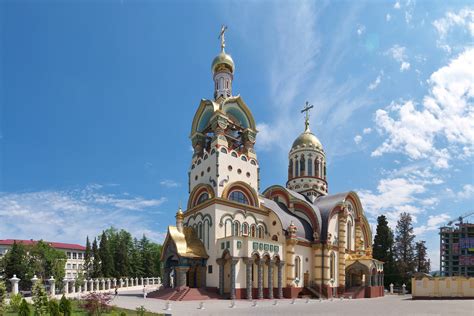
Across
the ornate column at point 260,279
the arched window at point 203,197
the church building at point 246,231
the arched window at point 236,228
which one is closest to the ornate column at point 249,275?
the church building at point 246,231

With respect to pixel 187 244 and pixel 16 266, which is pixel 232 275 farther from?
pixel 16 266

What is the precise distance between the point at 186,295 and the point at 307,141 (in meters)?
25.8

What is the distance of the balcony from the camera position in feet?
88.2

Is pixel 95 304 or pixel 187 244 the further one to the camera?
pixel 187 244

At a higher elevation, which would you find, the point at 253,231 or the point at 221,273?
the point at 253,231

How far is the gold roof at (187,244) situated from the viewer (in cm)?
2795

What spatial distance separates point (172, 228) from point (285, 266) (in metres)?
9.82

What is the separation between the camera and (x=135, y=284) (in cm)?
5009

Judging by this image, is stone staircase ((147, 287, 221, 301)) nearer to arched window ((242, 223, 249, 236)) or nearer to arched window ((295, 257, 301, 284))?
arched window ((242, 223, 249, 236))

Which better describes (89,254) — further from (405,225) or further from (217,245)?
(405,225)

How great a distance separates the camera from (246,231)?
30.5 m

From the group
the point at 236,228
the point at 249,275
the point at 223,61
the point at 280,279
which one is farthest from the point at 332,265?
the point at 223,61

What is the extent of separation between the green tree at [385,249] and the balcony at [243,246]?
24337mm

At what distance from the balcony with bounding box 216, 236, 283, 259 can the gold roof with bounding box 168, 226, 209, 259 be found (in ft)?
5.37
